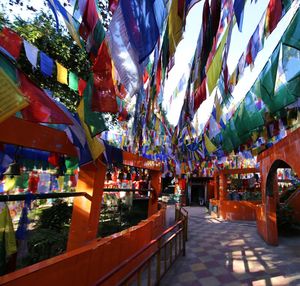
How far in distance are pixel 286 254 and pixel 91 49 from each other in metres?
7.94

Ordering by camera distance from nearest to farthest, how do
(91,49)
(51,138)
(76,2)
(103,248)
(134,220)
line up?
(76,2), (91,49), (51,138), (103,248), (134,220)

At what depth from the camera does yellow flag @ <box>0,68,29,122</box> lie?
1672 mm

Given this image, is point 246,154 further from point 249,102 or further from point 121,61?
point 121,61

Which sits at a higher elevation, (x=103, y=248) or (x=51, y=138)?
(x=51, y=138)

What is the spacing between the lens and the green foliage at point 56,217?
28.0ft

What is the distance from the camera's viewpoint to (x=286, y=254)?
7.11m

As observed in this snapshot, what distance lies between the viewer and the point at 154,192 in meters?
10.9

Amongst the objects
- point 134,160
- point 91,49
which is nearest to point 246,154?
point 134,160

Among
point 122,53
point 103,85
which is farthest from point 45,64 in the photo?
point 122,53

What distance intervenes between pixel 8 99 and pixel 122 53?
1142 mm

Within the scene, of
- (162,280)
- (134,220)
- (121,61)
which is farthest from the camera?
(134,220)

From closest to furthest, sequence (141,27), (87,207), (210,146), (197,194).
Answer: (141,27) → (87,207) → (210,146) → (197,194)

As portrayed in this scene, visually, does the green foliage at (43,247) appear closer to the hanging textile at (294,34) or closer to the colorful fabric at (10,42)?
the colorful fabric at (10,42)

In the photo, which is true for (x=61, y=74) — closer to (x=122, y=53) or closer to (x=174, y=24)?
(x=122, y=53)
